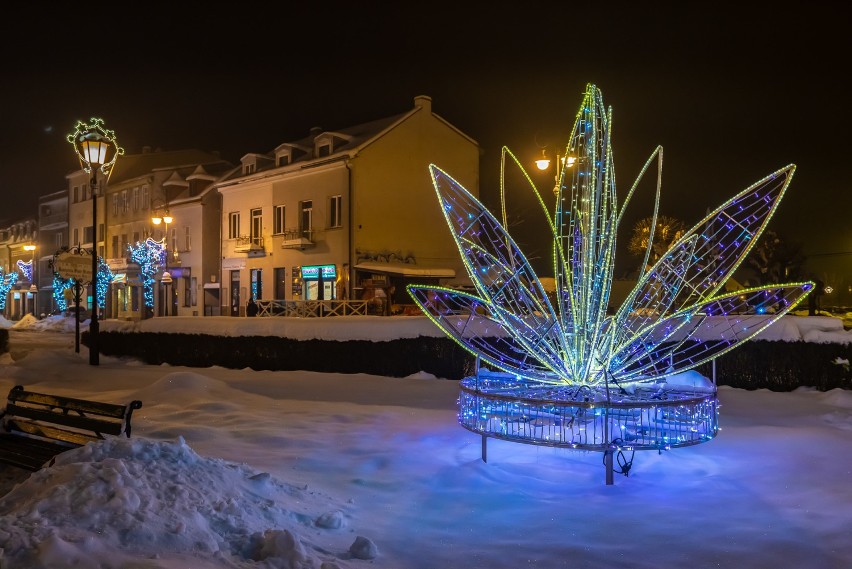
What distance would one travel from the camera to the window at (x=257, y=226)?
127 ft

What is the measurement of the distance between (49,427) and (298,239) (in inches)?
1084

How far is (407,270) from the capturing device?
112 feet

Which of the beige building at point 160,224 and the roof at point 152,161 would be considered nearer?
the beige building at point 160,224

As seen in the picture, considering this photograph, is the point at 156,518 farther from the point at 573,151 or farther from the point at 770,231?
the point at 770,231

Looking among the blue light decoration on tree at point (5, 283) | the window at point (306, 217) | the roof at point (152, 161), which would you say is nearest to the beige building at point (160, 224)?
the roof at point (152, 161)

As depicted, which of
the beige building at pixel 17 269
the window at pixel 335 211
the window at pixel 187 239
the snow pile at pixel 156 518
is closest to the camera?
the snow pile at pixel 156 518

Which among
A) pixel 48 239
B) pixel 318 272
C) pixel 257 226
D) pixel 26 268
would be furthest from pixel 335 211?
pixel 26 268

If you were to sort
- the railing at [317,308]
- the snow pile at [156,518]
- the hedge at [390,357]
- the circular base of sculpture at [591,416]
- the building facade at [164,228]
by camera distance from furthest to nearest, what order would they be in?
the building facade at [164,228] < the railing at [317,308] < the hedge at [390,357] < the circular base of sculpture at [591,416] < the snow pile at [156,518]

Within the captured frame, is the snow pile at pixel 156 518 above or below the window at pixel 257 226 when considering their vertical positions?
below

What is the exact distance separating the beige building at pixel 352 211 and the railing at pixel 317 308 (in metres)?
3.39

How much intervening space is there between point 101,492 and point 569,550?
3.64 metres

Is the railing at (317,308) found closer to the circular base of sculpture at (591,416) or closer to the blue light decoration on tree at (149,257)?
the blue light decoration on tree at (149,257)

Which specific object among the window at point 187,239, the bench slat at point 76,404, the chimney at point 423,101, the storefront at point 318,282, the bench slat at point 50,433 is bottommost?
the bench slat at point 50,433

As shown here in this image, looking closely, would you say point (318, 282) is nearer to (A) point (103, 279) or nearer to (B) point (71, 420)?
(A) point (103, 279)
